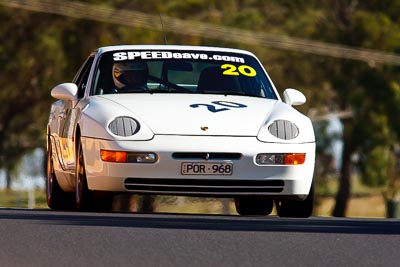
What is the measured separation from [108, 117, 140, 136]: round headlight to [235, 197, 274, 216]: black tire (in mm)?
2588

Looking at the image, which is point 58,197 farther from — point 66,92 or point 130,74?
point 130,74

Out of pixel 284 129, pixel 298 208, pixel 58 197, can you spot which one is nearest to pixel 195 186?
pixel 284 129

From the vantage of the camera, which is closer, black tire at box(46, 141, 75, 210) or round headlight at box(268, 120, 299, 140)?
round headlight at box(268, 120, 299, 140)

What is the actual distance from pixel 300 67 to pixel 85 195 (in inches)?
1762

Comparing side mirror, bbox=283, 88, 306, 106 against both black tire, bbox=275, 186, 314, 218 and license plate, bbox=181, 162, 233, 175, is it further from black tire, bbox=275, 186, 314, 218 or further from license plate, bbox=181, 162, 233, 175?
license plate, bbox=181, 162, 233, 175

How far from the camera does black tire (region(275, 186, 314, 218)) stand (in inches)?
490

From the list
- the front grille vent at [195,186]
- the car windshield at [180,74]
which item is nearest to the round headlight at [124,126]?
the front grille vent at [195,186]

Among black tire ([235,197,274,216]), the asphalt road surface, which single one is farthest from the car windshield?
the asphalt road surface

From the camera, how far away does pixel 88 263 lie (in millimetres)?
8070

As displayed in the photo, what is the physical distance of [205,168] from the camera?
38.6ft

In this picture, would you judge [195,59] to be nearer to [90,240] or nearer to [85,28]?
[90,240]

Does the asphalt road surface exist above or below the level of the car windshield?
below

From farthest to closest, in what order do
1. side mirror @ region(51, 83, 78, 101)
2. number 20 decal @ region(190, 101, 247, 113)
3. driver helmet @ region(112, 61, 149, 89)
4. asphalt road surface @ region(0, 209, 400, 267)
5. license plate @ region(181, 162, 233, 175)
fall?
side mirror @ region(51, 83, 78, 101), driver helmet @ region(112, 61, 149, 89), number 20 decal @ region(190, 101, 247, 113), license plate @ region(181, 162, 233, 175), asphalt road surface @ region(0, 209, 400, 267)

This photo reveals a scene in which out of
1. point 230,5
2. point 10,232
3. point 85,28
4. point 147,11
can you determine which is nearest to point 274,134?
point 10,232
